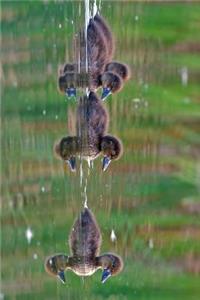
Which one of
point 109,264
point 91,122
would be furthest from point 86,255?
point 91,122

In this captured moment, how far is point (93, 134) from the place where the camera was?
752 millimetres

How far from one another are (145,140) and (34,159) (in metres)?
0.13

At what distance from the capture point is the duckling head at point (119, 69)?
2.44 feet

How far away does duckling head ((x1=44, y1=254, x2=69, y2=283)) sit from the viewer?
0.78 m

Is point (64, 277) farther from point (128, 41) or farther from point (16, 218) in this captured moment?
point (128, 41)

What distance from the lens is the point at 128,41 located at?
76 cm

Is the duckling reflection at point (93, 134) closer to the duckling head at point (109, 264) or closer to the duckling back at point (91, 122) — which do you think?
the duckling back at point (91, 122)

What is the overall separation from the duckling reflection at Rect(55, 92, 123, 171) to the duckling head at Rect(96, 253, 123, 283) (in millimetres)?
101

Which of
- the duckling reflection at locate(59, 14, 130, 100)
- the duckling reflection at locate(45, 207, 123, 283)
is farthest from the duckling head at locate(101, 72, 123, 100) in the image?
the duckling reflection at locate(45, 207, 123, 283)

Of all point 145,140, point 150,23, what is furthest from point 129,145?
point 150,23

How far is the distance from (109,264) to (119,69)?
20cm

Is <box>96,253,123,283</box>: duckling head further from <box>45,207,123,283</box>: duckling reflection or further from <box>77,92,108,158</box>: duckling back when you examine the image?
<box>77,92,108,158</box>: duckling back

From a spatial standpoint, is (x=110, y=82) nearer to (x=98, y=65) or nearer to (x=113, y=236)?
(x=98, y=65)

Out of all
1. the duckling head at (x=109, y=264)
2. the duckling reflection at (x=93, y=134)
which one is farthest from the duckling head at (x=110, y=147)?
the duckling head at (x=109, y=264)
